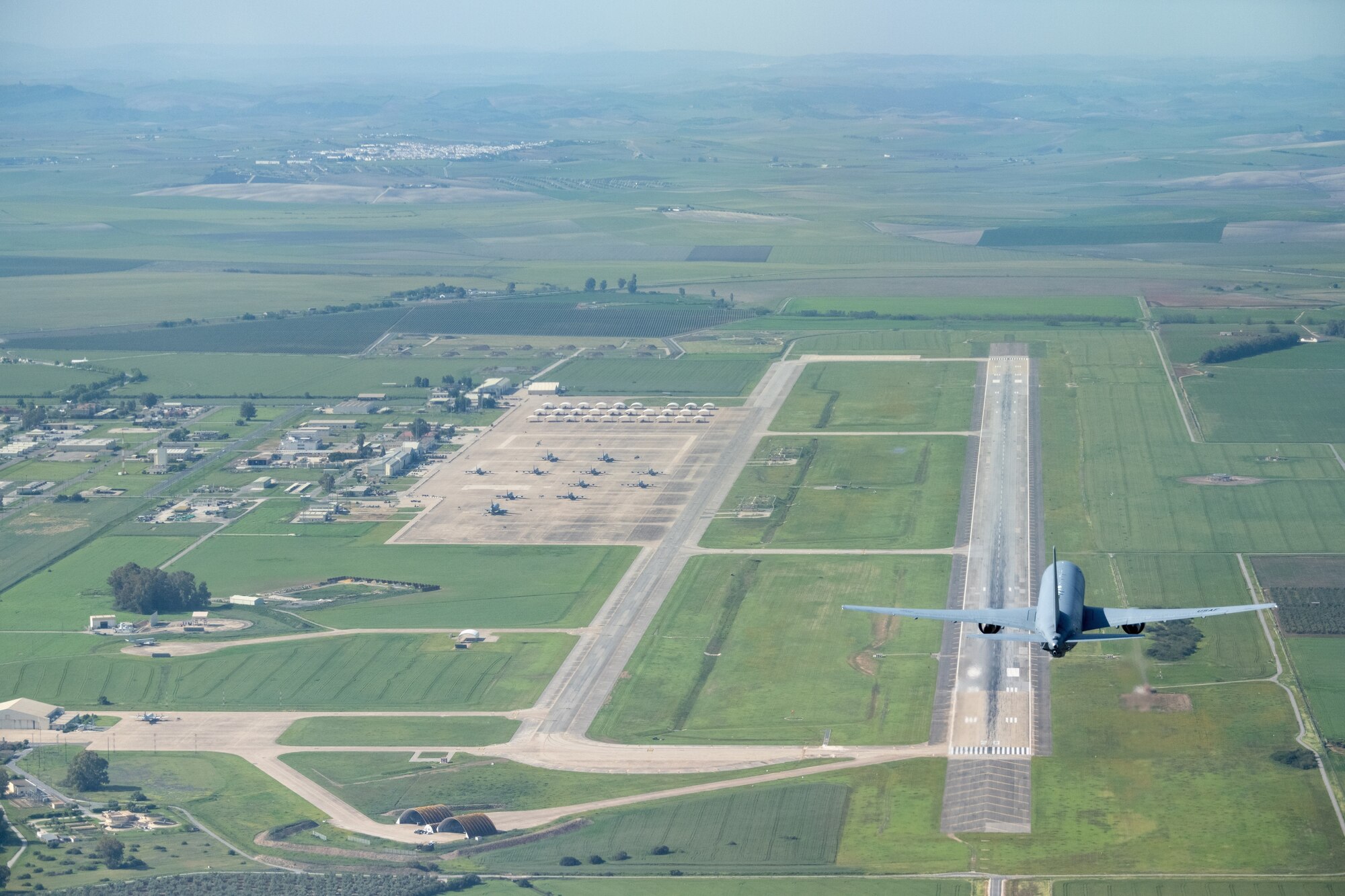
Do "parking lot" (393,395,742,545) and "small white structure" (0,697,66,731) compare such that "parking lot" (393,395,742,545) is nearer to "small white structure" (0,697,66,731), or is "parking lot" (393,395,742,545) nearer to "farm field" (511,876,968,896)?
"small white structure" (0,697,66,731)

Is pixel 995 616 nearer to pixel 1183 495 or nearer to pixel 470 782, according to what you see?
pixel 470 782

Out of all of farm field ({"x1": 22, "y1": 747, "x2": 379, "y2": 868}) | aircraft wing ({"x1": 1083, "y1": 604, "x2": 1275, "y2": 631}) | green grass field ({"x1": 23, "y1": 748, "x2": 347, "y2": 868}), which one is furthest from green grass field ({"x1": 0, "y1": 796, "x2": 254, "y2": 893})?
aircraft wing ({"x1": 1083, "y1": 604, "x2": 1275, "y2": 631})

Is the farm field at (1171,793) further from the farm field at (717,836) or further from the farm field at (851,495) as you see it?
the farm field at (851,495)

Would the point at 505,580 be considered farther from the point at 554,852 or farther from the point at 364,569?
the point at 554,852

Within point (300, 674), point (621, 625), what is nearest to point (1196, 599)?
point (621, 625)

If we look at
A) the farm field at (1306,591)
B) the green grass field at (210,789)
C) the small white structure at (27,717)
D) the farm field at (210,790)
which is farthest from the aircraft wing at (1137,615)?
the small white structure at (27,717)

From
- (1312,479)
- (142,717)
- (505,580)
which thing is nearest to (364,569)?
(505,580)
